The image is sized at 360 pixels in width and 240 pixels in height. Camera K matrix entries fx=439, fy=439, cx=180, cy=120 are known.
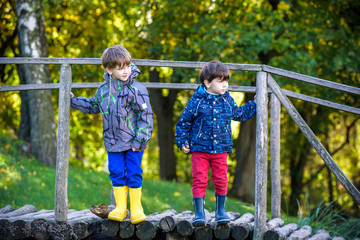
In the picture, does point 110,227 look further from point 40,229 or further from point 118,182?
point 40,229

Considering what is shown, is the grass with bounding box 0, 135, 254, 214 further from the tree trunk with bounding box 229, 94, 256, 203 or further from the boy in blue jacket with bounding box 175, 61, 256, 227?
the boy in blue jacket with bounding box 175, 61, 256, 227

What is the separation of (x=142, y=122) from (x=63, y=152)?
0.89m

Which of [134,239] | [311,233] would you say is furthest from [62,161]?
[311,233]

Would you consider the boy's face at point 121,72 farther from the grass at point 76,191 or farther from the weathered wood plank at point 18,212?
the grass at point 76,191

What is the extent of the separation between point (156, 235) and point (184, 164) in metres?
10.8

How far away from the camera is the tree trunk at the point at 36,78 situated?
8406 mm

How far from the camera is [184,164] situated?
49.8 ft

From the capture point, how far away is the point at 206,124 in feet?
13.1

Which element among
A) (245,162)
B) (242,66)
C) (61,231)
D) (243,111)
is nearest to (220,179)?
(243,111)

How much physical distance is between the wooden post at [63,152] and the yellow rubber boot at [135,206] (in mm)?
698

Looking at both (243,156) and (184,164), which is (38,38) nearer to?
(243,156)

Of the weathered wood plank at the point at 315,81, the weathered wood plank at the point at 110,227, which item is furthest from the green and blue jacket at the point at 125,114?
the weathered wood plank at the point at 315,81

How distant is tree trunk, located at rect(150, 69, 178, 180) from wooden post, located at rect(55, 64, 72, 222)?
6113mm

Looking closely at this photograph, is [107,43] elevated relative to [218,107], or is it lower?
elevated
